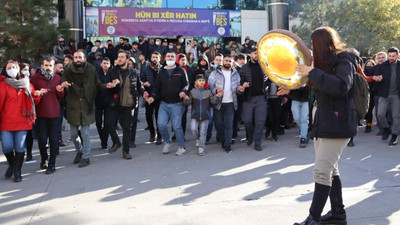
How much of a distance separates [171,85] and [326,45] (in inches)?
166

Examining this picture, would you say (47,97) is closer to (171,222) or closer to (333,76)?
(171,222)

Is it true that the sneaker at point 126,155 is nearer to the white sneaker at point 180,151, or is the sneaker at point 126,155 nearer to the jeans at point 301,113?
the white sneaker at point 180,151

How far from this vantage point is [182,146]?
7426 mm

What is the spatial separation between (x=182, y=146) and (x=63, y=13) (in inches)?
355

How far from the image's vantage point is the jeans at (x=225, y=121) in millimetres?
7633

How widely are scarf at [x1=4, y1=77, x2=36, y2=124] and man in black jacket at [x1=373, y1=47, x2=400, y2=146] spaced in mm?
6605

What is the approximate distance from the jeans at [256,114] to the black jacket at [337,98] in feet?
13.3

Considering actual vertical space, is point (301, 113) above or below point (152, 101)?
below

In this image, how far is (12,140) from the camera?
19.7 feet

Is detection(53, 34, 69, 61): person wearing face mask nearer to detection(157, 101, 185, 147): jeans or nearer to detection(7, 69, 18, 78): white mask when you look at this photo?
detection(157, 101, 185, 147): jeans

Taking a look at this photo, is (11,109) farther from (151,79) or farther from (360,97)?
(360,97)

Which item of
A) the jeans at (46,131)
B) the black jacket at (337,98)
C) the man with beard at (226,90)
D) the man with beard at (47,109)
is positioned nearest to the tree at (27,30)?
the man with beard at (47,109)

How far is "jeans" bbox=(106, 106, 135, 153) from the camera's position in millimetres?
7129

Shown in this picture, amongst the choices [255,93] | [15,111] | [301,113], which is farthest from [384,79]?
[15,111]
